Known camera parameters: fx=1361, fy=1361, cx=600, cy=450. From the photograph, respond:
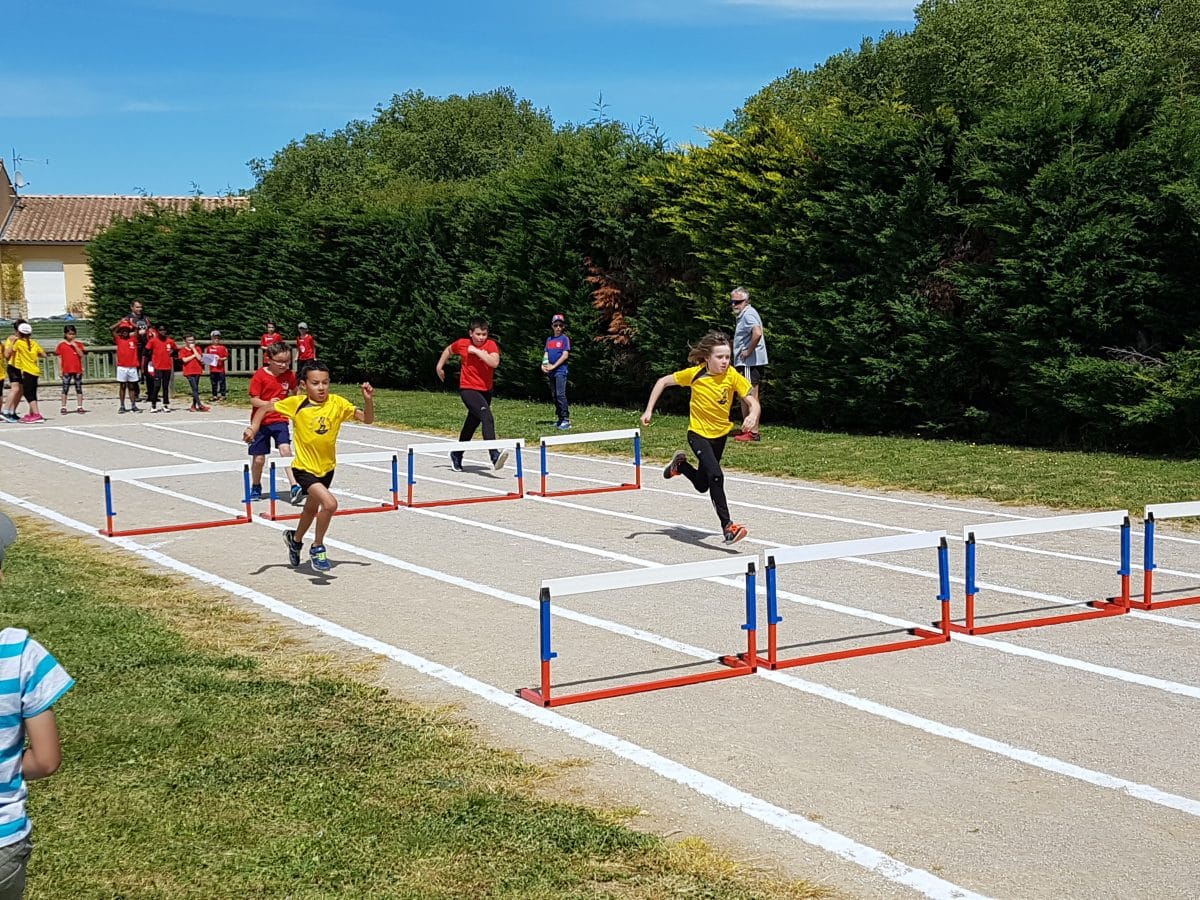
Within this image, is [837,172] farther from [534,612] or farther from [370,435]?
[534,612]

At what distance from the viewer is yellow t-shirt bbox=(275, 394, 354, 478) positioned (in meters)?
11.4

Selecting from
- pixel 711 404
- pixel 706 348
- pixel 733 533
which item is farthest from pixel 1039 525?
pixel 706 348

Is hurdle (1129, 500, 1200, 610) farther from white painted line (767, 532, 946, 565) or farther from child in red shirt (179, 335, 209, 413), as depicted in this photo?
child in red shirt (179, 335, 209, 413)

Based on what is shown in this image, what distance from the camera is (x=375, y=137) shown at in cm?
9694

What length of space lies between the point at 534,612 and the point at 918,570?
3376 millimetres

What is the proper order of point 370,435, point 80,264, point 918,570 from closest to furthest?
point 918,570, point 370,435, point 80,264

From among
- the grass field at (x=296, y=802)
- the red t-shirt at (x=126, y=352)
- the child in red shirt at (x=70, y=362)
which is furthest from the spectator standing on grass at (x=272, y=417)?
the child in red shirt at (x=70, y=362)

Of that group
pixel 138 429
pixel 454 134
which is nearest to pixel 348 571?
pixel 138 429

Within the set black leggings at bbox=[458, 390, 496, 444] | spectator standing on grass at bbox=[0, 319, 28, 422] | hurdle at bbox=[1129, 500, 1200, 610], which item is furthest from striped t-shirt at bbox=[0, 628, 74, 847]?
spectator standing on grass at bbox=[0, 319, 28, 422]

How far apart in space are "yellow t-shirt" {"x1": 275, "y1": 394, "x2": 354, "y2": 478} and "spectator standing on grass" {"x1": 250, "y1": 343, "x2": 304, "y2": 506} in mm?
3229

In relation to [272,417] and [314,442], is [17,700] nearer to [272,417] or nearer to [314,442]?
[314,442]

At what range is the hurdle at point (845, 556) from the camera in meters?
8.31

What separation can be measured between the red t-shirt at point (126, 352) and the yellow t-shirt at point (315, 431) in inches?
693

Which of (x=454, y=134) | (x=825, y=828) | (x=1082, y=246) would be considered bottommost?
(x=825, y=828)
